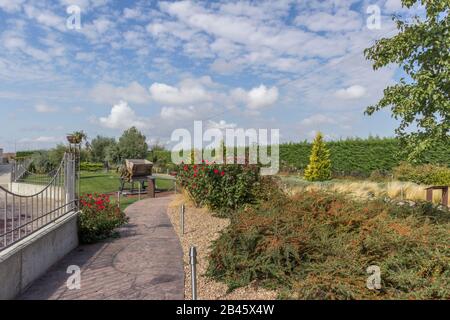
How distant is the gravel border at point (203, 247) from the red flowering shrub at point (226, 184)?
51 cm

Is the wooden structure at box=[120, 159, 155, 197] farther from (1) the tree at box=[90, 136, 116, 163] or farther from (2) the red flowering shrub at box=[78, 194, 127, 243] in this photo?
(1) the tree at box=[90, 136, 116, 163]

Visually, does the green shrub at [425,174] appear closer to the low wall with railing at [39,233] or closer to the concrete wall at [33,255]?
the low wall with railing at [39,233]

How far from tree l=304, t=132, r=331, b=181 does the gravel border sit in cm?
1114

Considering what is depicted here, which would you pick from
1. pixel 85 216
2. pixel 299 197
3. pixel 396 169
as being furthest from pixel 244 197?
pixel 396 169

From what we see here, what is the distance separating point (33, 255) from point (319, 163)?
18230 millimetres

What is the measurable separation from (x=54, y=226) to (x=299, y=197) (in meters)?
4.42

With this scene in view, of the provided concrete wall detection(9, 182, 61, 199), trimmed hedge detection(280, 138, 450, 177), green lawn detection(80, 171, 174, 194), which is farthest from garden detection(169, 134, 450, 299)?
trimmed hedge detection(280, 138, 450, 177)

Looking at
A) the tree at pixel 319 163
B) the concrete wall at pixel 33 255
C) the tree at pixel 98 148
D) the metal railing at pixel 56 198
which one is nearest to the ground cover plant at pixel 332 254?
the concrete wall at pixel 33 255

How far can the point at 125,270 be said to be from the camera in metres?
4.99

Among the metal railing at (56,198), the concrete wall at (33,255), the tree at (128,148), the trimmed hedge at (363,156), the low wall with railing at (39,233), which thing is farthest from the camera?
the tree at (128,148)

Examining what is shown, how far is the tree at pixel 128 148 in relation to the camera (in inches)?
1403
